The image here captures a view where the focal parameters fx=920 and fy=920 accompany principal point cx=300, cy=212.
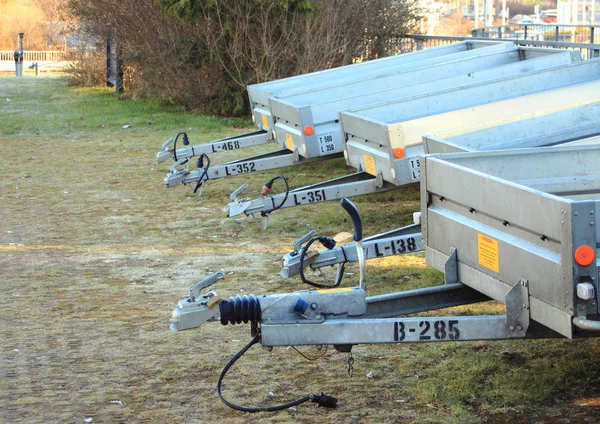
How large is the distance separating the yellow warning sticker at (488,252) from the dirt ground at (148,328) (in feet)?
2.49

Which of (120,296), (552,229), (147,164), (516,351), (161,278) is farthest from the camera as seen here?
(147,164)

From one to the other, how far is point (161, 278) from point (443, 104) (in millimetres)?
3202

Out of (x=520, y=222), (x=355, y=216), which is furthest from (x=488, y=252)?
(x=355, y=216)

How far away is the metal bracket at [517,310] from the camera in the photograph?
396cm

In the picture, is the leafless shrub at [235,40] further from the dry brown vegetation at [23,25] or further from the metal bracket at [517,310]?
the dry brown vegetation at [23,25]

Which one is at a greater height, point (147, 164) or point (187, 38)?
point (187, 38)

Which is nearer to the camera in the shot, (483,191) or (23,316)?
(483,191)

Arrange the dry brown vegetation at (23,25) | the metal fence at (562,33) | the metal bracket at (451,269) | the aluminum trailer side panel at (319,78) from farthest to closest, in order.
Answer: the dry brown vegetation at (23,25) < the metal fence at (562,33) < the aluminum trailer side panel at (319,78) < the metal bracket at (451,269)

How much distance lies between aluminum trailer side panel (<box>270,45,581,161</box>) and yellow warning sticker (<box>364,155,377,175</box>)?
3.86 feet

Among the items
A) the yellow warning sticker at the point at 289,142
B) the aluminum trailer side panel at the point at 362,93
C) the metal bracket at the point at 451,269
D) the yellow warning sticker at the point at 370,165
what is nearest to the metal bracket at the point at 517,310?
the metal bracket at the point at 451,269

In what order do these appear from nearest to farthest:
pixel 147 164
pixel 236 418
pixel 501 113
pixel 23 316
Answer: pixel 236 418 → pixel 23 316 → pixel 501 113 → pixel 147 164

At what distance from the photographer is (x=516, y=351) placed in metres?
5.27

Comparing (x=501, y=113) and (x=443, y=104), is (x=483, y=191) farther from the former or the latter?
(x=443, y=104)

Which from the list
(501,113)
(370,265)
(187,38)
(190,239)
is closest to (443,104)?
(501,113)
